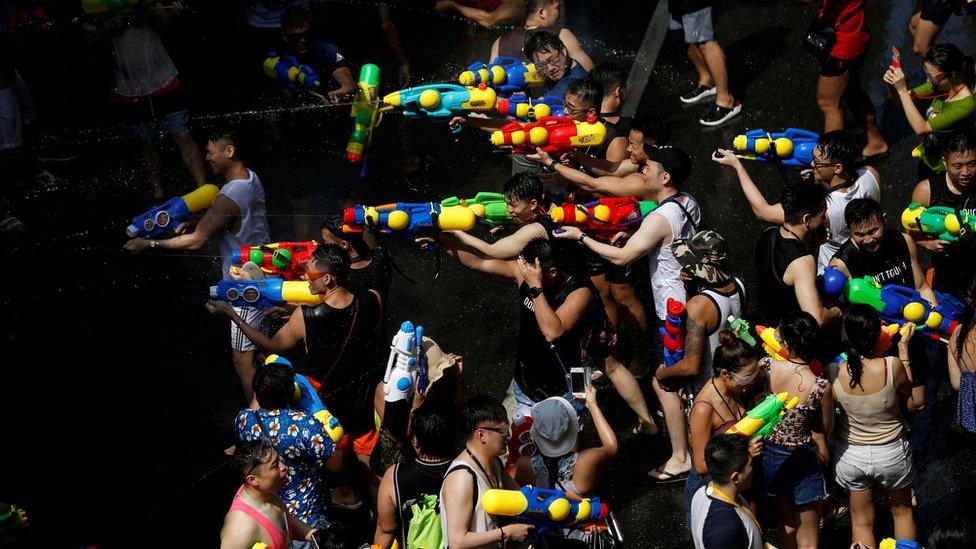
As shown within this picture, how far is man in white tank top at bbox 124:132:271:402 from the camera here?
7.32 metres

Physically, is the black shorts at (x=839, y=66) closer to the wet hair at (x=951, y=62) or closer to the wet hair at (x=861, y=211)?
the wet hair at (x=951, y=62)

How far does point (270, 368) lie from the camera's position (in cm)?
598

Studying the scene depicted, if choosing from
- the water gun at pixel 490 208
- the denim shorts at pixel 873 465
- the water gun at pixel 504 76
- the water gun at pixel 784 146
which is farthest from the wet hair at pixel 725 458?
the water gun at pixel 504 76

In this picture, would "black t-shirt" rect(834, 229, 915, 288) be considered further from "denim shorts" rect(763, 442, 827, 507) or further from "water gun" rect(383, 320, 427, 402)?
"water gun" rect(383, 320, 427, 402)

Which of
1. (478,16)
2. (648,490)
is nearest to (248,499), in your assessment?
(648,490)

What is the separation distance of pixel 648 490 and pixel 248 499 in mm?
2796

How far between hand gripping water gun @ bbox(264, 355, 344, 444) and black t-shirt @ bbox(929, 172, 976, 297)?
4055mm

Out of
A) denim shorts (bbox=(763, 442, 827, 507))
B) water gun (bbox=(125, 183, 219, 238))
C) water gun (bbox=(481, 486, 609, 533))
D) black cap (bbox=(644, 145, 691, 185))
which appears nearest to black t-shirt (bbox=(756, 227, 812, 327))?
black cap (bbox=(644, 145, 691, 185))

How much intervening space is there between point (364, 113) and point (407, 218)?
177 cm

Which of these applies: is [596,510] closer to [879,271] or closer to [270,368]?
[270,368]

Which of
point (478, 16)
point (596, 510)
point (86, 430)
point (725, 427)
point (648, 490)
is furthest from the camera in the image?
point (478, 16)

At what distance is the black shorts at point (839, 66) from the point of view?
8.93m

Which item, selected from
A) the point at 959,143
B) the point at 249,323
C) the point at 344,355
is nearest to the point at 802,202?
the point at 959,143

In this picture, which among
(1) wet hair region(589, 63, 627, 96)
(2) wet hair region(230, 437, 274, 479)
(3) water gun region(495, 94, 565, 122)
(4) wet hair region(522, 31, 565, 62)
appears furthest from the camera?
(4) wet hair region(522, 31, 565, 62)
